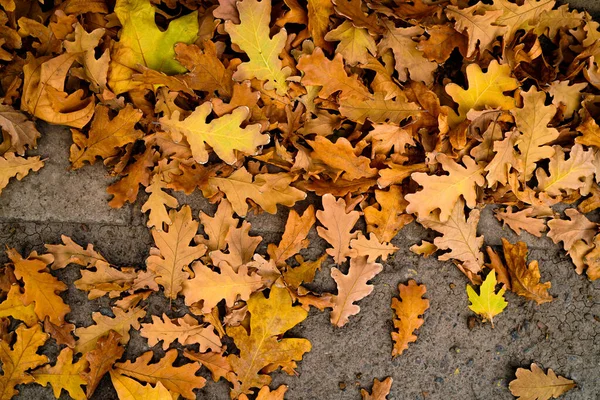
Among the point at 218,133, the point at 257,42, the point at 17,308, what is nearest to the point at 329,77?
the point at 257,42

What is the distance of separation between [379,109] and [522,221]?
2.42ft

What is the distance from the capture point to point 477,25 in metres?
1.98

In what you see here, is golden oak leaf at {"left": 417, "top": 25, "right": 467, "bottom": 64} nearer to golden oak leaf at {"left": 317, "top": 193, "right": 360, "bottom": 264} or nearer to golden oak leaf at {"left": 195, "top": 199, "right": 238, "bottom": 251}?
golden oak leaf at {"left": 317, "top": 193, "right": 360, "bottom": 264}

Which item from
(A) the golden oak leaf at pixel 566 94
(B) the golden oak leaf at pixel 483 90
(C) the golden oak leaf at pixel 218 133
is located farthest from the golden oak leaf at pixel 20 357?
(A) the golden oak leaf at pixel 566 94

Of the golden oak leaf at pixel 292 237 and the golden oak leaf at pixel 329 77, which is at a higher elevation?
the golden oak leaf at pixel 329 77

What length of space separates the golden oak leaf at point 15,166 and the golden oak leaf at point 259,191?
0.66 metres

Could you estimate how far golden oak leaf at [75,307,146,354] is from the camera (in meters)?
2.04

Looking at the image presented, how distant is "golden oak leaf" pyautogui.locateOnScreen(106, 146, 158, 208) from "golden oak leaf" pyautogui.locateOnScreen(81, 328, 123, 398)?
493 mm

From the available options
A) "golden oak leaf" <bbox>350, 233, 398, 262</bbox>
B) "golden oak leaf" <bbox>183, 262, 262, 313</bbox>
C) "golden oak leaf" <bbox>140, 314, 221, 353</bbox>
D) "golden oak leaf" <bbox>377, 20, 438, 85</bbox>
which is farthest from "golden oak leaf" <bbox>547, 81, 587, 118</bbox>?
"golden oak leaf" <bbox>140, 314, 221, 353</bbox>

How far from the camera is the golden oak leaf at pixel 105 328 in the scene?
2035mm

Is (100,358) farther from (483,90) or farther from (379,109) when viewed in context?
(483,90)

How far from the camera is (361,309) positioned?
2129 millimetres

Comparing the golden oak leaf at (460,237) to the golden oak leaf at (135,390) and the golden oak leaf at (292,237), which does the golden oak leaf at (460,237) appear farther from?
the golden oak leaf at (135,390)

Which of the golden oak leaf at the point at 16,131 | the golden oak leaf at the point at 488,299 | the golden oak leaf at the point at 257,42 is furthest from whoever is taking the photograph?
the golden oak leaf at the point at 488,299
